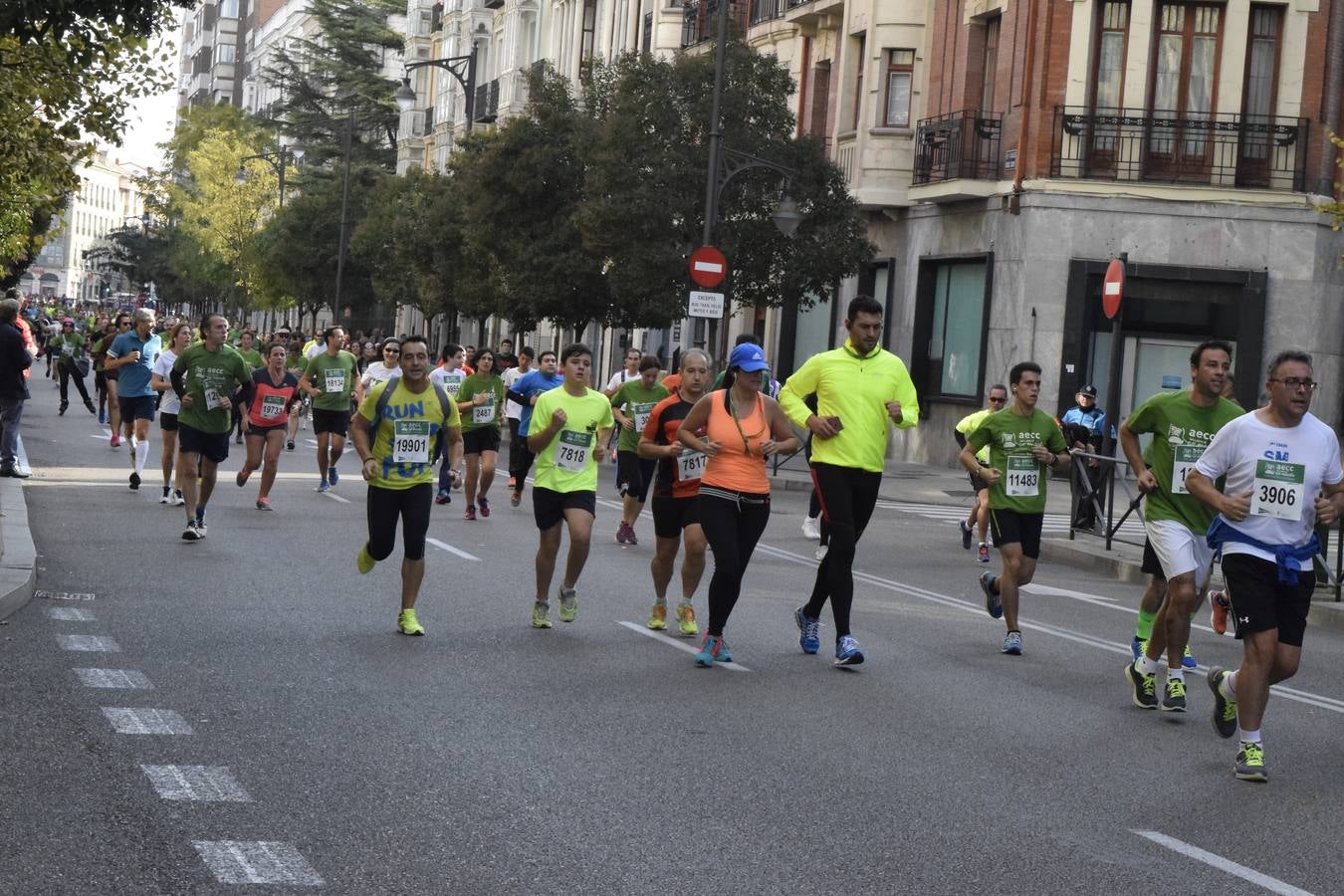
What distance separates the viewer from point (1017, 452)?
1223cm

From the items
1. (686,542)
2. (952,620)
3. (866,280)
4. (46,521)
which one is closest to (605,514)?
(46,521)

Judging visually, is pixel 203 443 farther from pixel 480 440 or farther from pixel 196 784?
pixel 196 784

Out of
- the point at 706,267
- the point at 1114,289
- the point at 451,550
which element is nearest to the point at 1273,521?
the point at 451,550

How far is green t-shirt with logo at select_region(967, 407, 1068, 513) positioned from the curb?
5.39 metres

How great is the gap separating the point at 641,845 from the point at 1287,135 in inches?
1111

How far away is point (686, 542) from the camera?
11.8 metres

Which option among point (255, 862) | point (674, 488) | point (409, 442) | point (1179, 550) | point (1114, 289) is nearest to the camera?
point (255, 862)

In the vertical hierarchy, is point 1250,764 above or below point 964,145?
below

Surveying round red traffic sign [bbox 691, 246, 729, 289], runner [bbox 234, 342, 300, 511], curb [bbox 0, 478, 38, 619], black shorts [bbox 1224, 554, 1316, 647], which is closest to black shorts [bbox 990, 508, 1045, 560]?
black shorts [bbox 1224, 554, 1316, 647]

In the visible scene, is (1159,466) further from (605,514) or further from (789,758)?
(605,514)

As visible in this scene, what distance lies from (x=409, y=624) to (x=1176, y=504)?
4090 millimetres

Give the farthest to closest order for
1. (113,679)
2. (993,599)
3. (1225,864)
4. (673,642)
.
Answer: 1. (993,599)
2. (673,642)
3. (113,679)
4. (1225,864)

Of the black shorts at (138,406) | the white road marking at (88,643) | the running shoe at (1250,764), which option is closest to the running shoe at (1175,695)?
the running shoe at (1250,764)

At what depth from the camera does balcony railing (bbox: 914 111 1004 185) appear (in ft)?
114
